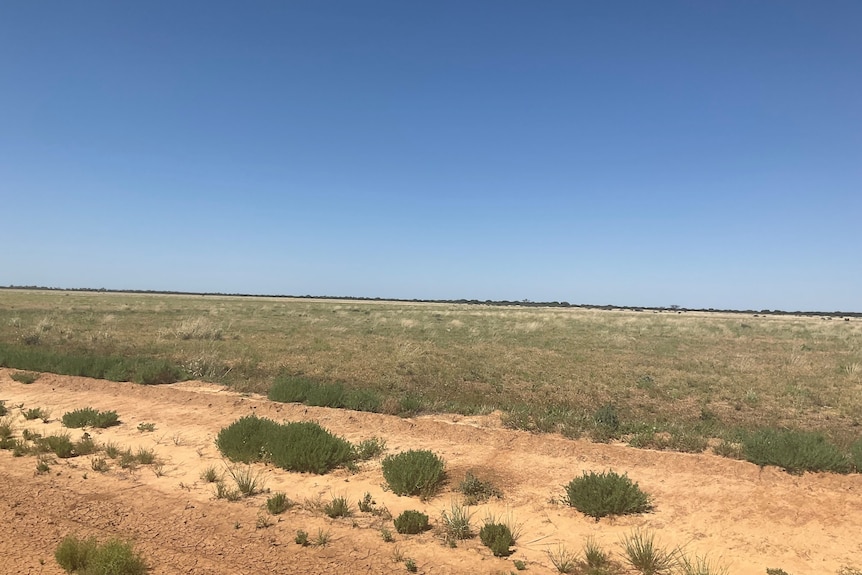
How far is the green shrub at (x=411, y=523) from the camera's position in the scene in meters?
6.08

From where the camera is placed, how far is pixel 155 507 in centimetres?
660

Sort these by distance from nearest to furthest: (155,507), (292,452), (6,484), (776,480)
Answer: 1. (155,507)
2. (6,484)
3. (776,480)
4. (292,452)

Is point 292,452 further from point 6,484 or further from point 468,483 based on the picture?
point 6,484

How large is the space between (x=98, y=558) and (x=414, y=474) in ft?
12.4

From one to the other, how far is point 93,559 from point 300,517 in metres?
2.22

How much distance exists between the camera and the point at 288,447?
8367mm

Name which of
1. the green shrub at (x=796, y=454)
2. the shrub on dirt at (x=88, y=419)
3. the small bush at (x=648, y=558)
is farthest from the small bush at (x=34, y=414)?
the green shrub at (x=796, y=454)

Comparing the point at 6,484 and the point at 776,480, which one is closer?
the point at 6,484

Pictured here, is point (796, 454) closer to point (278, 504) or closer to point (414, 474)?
point (414, 474)

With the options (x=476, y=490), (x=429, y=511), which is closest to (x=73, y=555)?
(x=429, y=511)

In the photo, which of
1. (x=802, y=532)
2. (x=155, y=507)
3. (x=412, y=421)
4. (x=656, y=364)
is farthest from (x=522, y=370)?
(x=155, y=507)

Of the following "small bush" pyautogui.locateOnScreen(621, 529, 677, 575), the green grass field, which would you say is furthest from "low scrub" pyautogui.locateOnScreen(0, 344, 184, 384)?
"small bush" pyautogui.locateOnScreen(621, 529, 677, 575)

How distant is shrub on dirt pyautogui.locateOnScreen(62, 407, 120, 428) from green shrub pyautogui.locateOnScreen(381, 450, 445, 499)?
649 centimetres

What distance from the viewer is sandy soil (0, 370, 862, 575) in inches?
214
